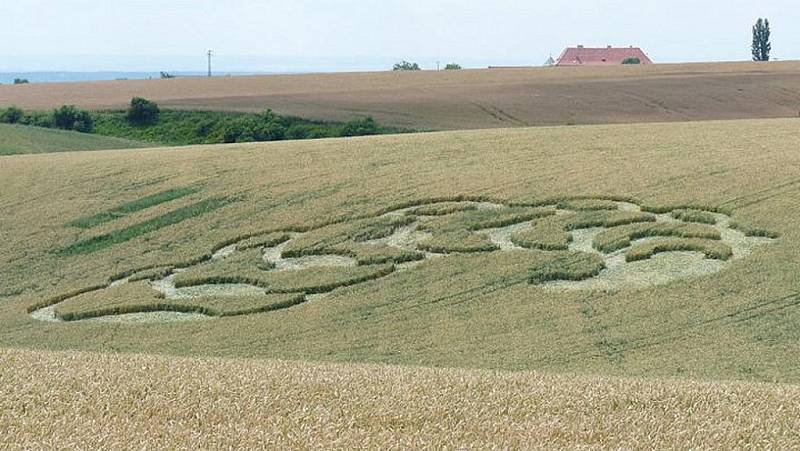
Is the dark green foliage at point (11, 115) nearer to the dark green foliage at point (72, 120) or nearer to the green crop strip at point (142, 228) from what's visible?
the dark green foliage at point (72, 120)

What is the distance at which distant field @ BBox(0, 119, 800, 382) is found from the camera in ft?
57.0

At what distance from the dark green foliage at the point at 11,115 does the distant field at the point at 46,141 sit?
490 inches

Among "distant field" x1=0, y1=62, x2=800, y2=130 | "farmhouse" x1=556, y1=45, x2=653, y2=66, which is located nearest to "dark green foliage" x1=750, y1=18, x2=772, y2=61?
"farmhouse" x1=556, y1=45, x2=653, y2=66

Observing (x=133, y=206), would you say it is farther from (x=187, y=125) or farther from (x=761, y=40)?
(x=761, y=40)

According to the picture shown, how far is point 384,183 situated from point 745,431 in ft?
70.8

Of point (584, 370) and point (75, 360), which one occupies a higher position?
point (75, 360)

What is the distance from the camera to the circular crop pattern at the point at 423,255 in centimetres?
2048

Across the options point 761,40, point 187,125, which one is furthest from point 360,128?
point 761,40

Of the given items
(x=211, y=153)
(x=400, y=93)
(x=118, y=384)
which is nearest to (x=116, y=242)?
(x=211, y=153)

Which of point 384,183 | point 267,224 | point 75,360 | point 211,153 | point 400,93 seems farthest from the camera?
point 400,93

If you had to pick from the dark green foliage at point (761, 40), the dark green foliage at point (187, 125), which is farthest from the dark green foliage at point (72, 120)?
the dark green foliage at point (761, 40)

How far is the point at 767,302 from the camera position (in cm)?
1767

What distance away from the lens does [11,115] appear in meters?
74.0

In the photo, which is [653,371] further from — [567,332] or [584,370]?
[567,332]
